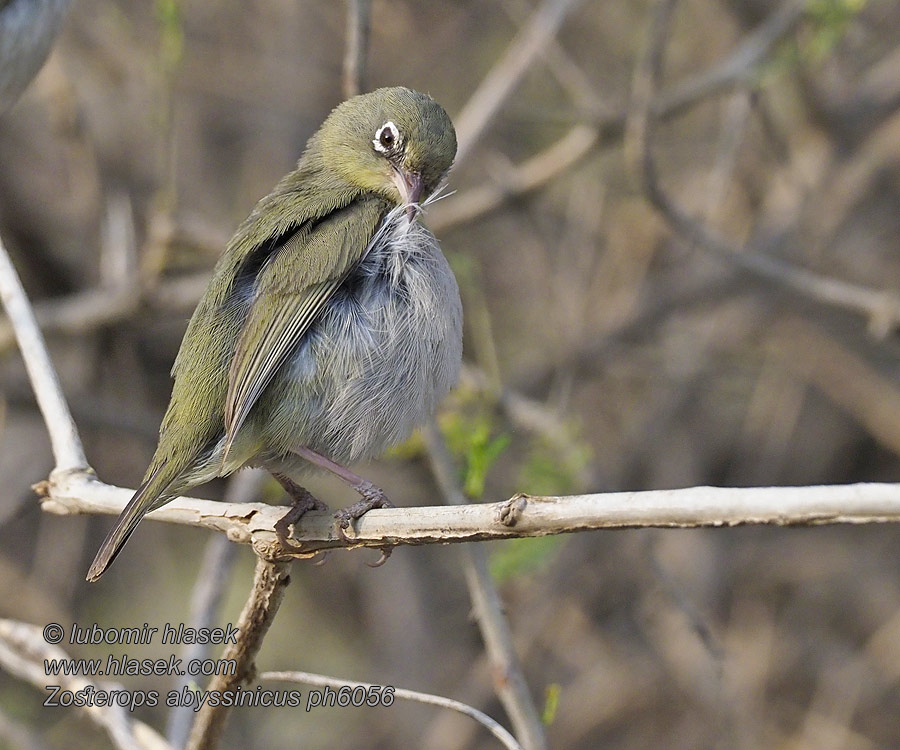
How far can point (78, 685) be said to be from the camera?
313 centimetres

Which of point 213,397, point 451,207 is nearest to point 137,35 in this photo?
point 451,207

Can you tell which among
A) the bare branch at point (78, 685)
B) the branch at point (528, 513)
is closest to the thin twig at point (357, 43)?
the branch at point (528, 513)

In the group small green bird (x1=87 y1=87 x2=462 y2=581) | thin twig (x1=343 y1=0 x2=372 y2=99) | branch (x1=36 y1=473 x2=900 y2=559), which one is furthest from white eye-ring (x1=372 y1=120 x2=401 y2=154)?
branch (x1=36 y1=473 x2=900 y2=559)

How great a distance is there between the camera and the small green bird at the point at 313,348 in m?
3.12

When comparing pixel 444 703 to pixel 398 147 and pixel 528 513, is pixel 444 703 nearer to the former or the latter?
pixel 528 513

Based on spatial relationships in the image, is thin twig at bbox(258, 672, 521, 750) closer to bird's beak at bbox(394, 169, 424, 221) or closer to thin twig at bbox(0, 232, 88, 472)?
thin twig at bbox(0, 232, 88, 472)

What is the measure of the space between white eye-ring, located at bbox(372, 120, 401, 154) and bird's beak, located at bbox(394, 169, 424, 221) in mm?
83

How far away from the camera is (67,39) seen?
6938 millimetres

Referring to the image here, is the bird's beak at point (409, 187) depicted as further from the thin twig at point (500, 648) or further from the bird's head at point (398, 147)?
the thin twig at point (500, 648)

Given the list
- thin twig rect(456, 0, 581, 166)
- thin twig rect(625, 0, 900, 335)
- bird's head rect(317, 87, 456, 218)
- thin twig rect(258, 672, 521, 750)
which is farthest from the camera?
thin twig rect(456, 0, 581, 166)

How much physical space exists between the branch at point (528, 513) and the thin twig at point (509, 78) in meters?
2.80

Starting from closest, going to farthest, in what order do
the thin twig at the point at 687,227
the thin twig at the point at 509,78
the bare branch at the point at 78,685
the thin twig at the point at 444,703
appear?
1. the thin twig at the point at 444,703
2. the bare branch at the point at 78,685
3. the thin twig at the point at 687,227
4. the thin twig at the point at 509,78

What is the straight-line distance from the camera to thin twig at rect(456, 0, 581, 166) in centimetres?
547

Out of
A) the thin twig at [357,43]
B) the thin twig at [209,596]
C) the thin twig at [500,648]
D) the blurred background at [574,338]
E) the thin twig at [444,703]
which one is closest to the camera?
the thin twig at [444,703]
